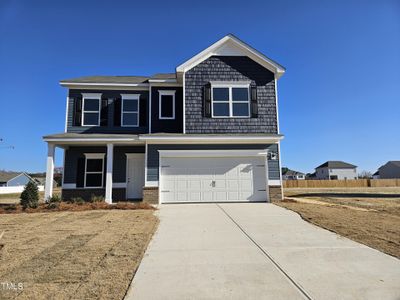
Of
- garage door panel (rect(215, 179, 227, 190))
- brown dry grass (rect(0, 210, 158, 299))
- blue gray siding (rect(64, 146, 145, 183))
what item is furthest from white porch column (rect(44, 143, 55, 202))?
garage door panel (rect(215, 179, 227, 190))

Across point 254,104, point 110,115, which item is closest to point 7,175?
point 110,115

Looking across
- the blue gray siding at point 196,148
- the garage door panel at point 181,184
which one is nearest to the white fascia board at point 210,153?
the blue gray siding at point 196,148

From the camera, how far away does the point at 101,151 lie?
15.9m

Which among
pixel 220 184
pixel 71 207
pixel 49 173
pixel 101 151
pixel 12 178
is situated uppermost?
pixel 12 178

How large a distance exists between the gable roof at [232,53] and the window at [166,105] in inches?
66.4

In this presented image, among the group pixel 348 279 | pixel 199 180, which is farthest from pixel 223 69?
pixel 348 279

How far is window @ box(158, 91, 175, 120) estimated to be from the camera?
15.8 meters

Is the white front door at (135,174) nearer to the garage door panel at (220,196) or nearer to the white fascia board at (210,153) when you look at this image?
the white fascia board at (210,153)

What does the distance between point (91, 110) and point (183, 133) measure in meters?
5.78

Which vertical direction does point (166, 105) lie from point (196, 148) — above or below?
above

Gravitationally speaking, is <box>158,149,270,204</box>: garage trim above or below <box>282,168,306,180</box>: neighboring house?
below

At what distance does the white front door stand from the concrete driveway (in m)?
8.18

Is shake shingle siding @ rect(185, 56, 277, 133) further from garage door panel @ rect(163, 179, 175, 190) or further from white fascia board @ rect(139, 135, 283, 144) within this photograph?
garage door panel @ rect(163, 179, 175, 190)

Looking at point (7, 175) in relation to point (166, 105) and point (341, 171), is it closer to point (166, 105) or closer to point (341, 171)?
point (166, 105)
